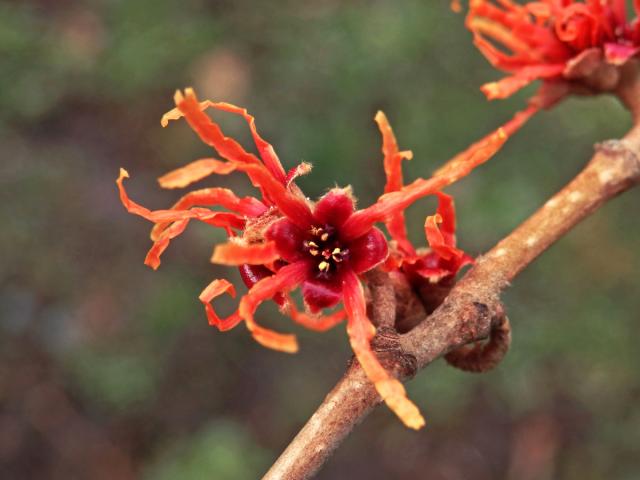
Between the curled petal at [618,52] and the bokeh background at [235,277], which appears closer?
the curled petal at [618,52]

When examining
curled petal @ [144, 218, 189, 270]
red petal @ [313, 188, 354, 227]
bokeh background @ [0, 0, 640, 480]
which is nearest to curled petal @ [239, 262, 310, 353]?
red petal @ [313, 188, 354, 227]

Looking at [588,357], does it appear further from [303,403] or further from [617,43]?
[617,43]

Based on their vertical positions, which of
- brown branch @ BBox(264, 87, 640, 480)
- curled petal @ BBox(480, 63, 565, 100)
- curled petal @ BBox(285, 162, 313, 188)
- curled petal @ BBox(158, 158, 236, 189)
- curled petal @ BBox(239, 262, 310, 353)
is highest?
curled petal @ BBox(158, 158, 236, 189)

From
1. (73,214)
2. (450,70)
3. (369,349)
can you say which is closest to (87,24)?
(73,214)

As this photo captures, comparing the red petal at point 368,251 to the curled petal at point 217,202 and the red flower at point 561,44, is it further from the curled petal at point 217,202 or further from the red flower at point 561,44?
the red flower at point 561,44

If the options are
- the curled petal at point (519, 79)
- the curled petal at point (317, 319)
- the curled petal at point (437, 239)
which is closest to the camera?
the curled petal at point (437, 239)

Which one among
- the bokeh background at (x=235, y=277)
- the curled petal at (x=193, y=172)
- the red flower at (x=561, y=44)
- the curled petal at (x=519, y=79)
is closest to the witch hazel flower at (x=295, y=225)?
the curled petal at (x=193, y=172)

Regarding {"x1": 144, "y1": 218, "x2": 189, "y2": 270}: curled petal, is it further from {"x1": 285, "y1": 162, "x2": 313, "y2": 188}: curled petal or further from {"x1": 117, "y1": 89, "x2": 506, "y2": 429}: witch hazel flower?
{"x1": 285, "y1": 162, "x2": 313, "y2": 188}: curled petal

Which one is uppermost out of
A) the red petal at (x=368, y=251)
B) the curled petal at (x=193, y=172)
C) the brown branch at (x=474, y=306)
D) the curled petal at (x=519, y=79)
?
the curled petal at (x=193, y=172)
